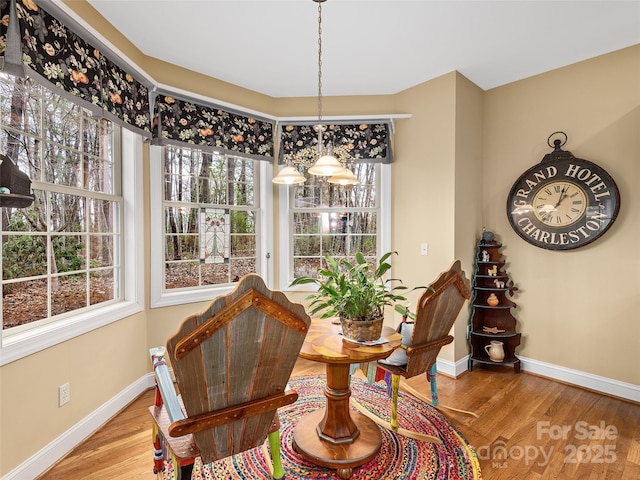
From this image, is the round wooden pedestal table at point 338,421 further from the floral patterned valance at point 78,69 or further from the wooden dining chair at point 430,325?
the floral patterned valance at point 78,69

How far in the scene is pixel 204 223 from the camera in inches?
127

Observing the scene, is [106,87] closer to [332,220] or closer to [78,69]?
[78,69]

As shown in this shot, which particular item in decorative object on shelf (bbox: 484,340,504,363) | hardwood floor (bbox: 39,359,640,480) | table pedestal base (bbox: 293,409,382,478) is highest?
decorative object on shelf (bbox: 484,340,504,363)

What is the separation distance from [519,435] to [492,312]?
4.45 feet

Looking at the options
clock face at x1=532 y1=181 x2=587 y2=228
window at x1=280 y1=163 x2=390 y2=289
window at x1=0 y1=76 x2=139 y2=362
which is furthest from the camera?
window at x1=280 y1=163 x2=390 y2=289

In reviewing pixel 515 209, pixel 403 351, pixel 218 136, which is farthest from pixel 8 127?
pixel 515 209

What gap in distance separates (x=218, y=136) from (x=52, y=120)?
128 centimetres

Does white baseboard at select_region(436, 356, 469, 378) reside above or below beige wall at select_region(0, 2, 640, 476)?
below

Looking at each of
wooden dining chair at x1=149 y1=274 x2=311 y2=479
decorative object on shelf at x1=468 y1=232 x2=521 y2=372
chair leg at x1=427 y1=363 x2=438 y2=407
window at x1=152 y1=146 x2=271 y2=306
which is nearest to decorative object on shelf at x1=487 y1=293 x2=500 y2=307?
decorative object on shelf at x1=468 y1=232 x2=521 y2=372

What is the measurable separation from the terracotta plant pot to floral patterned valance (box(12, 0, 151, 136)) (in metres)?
2.05

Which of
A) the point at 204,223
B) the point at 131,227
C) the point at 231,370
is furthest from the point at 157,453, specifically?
the point at 204,223

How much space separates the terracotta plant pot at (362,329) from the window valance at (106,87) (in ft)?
6.69

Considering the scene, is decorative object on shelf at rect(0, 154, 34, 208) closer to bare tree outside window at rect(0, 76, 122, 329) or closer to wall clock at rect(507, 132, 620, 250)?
bare tree outside window at rect(0, 76, 122, 329)

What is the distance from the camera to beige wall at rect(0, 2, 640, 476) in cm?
267
